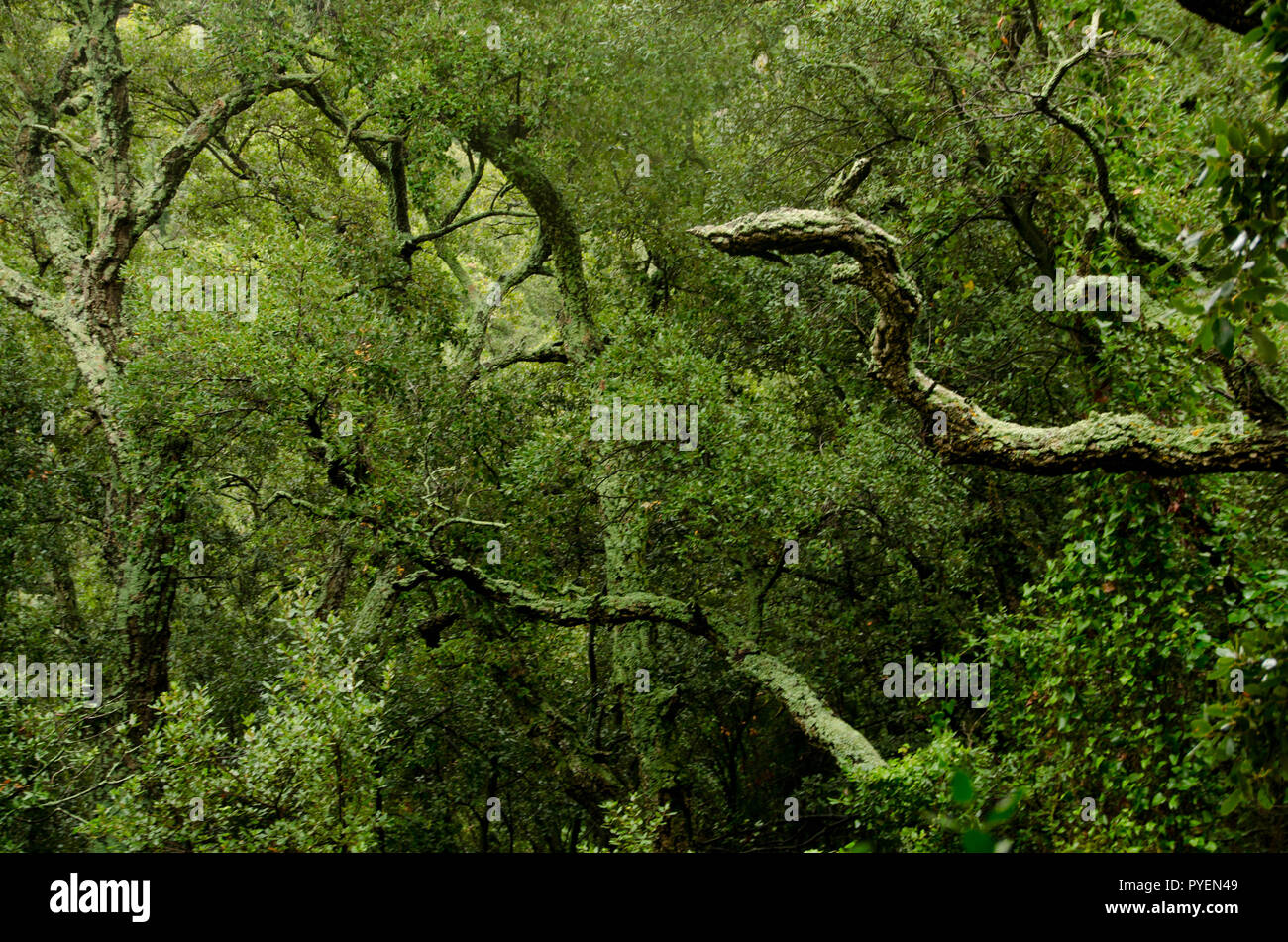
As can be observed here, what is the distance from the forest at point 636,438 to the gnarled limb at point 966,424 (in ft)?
0.10

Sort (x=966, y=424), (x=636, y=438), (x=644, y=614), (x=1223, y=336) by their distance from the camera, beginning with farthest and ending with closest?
1. (x=644, y=614)
2. (x=636, y=438)
3. (x=966, y=424)
4. (x=1223, y=336)

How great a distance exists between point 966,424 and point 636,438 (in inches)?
173

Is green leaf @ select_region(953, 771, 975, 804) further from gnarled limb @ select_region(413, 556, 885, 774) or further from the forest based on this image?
gnarled limb @ select_region(413, 556, 885, 774)

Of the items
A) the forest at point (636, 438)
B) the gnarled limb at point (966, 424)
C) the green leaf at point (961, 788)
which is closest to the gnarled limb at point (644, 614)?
the forest at point (636, 438)

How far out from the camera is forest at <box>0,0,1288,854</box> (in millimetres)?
7488

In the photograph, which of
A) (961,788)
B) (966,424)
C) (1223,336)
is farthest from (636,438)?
(961,788)

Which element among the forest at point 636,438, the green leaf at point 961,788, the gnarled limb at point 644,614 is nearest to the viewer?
the green leaf at point 961,788

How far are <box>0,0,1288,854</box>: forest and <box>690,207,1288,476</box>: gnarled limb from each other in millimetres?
30

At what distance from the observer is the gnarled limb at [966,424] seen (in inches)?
232

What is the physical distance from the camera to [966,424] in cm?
668

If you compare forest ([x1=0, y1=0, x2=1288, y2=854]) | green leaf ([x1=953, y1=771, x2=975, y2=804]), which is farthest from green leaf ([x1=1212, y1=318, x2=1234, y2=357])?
forest ([x1=0, y1=0, x2=1288, y2=854])

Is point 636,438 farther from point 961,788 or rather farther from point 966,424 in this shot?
point 961,788

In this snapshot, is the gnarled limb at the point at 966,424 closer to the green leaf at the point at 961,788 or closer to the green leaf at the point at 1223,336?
the green leaf at the point at 1223,336

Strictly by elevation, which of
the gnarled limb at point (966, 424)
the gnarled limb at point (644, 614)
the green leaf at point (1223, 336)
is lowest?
the gnarled limb at point (644, 614)
